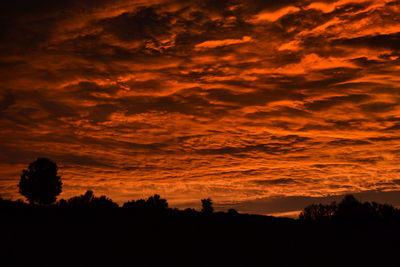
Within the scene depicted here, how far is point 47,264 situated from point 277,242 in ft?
63.3

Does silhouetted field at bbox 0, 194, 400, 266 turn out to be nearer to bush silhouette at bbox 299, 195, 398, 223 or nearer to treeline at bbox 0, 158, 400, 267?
treeline at bbox 0, 158, 400, 267

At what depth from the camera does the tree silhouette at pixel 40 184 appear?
201 feet

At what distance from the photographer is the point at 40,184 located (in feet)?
202

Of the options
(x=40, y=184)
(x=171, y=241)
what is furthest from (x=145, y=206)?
(x=171, y=241)

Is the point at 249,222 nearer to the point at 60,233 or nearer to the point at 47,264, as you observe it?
the point at 60,233

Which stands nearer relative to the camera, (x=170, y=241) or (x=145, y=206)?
(x=170, y=241)

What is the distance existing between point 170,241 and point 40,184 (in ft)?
128

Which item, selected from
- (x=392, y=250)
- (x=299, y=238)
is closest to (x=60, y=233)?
(x=299, y=238)

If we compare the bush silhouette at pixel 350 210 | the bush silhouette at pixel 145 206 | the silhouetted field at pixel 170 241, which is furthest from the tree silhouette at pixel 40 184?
the bush silhouette at pixel 350 210

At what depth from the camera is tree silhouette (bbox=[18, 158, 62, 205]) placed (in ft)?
201

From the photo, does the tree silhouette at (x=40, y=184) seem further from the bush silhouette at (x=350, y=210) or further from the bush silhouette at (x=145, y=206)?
the bush silhouette at (x=350, y=210)

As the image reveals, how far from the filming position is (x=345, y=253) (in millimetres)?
30938

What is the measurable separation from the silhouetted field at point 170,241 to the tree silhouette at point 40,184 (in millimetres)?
19463

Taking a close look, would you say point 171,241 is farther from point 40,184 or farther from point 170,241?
point 40,184
